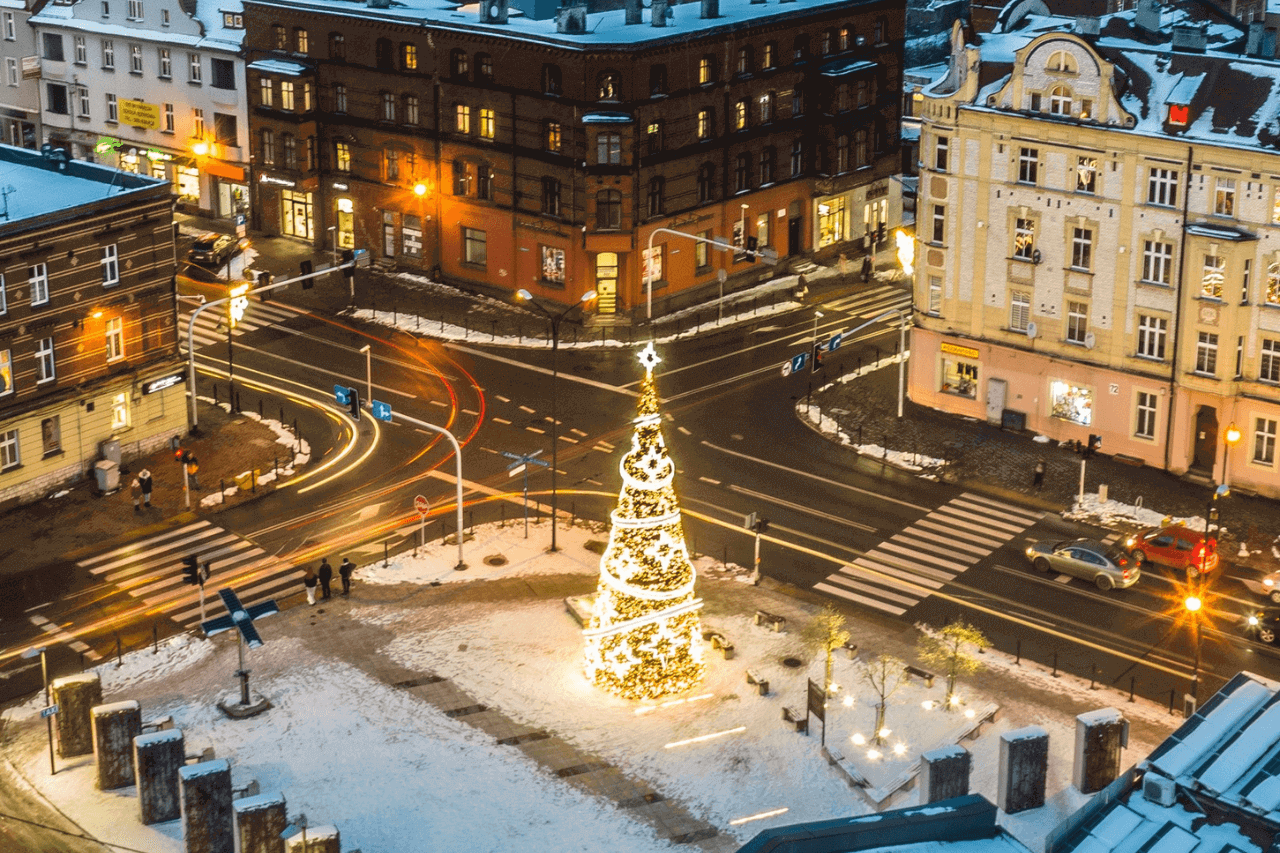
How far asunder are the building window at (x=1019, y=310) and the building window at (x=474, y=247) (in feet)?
113

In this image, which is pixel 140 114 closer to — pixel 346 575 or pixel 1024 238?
pixel 346 575

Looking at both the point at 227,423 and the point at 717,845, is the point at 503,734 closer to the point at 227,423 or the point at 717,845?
the point at 717,845

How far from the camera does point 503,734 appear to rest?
61844 millimetres

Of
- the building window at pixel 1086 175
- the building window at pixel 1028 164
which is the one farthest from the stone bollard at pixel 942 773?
the building window at pixel 1028 164

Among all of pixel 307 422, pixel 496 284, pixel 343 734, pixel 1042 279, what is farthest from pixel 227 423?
pixel 1042 279

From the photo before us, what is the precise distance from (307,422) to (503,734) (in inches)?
1312

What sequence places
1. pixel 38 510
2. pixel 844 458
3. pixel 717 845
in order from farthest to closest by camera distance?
pixel 844 458 → pixel 38 510 → pixel 717 845

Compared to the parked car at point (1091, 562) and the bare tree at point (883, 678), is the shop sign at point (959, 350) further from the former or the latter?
the bare tree at point (883, 678)

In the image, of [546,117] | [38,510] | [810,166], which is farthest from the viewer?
[810,166]

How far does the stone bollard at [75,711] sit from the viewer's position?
59750 millimetres

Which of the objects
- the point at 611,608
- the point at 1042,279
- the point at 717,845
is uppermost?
the point at 1042,279

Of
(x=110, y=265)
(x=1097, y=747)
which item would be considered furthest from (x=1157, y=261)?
(x=110, y=265)

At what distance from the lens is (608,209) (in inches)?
4146

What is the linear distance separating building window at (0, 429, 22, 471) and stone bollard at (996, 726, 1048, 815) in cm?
4512
